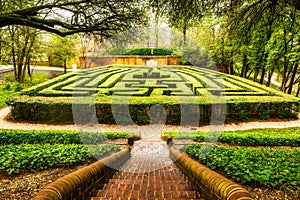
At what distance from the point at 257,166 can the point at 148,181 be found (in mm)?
2009

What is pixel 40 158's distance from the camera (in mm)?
4523

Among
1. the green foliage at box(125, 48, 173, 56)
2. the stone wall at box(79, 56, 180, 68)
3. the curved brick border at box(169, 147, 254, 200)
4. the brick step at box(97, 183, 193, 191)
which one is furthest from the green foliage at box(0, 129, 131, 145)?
the green foliage at box(125, 48, 173, 56)

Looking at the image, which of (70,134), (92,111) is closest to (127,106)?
(92,111)

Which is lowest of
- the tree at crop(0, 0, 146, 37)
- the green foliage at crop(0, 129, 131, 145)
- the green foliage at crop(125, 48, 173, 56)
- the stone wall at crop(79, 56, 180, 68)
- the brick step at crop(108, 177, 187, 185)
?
the green foliage at crop(0, 129, 131, 145)

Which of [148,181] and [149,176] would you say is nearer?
[148,181]

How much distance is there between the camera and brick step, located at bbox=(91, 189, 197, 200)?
2.95 metres

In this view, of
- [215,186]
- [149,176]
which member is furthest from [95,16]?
[215,186]

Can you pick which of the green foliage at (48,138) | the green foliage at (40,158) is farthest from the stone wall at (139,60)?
the green foliage at (40,158)

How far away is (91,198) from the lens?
288 centimetres

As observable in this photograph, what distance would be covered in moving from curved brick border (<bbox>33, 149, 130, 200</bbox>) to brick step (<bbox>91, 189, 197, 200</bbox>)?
216mm

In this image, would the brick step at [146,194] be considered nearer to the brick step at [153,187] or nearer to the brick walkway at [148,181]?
the brick walkway at [148,181]

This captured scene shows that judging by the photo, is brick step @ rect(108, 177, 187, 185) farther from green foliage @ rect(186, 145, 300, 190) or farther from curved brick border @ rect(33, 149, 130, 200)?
green foliage @ rect(186, 145, 300, 190)

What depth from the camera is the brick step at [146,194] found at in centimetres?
295

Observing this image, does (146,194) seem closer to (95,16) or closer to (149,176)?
(149,176)
